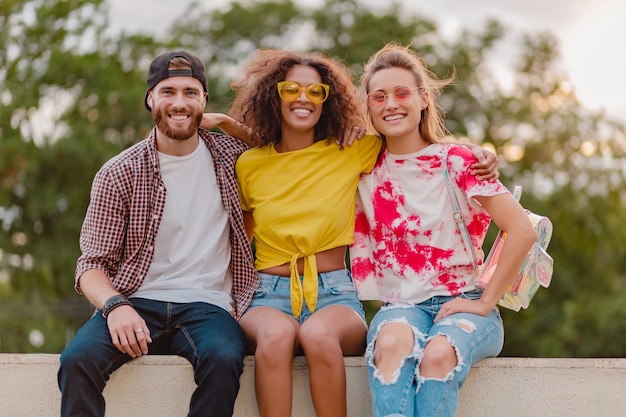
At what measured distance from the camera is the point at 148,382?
3432 mm

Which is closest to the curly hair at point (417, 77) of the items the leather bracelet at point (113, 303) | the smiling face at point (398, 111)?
the smiling face at point (398, 111)

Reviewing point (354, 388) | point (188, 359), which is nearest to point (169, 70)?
point (188, 359)

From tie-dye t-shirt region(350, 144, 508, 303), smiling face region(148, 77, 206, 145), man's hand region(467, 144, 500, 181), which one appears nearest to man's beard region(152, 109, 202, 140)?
smiling face region(148, 77, 206, 145)

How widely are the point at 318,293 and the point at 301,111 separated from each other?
85 cm

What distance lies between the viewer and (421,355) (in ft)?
10.3

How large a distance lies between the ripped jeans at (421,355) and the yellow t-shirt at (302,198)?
0.42 meters

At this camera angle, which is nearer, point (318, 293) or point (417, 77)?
point (318, 293)

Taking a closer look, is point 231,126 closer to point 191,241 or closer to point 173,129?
point 173,129

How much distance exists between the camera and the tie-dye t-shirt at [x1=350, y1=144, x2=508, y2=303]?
3.53 meters

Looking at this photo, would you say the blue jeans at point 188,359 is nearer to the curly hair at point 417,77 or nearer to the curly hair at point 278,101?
the curly hair at point 278,101

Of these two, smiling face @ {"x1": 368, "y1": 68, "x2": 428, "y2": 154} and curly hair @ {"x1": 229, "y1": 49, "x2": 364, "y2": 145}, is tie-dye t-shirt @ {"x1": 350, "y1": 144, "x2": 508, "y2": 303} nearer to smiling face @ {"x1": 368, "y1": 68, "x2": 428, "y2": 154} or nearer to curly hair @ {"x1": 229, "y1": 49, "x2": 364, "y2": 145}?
smiling face @ {"x1": 368, "y1": 68, "x2": 428, "y2": 154}

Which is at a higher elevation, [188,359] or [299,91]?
[299,91]

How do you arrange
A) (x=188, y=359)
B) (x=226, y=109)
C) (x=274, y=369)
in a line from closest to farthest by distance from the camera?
(x=274, y=369), (x=188, y=359), (x=226, y=109)

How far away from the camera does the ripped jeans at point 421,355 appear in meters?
3.03
